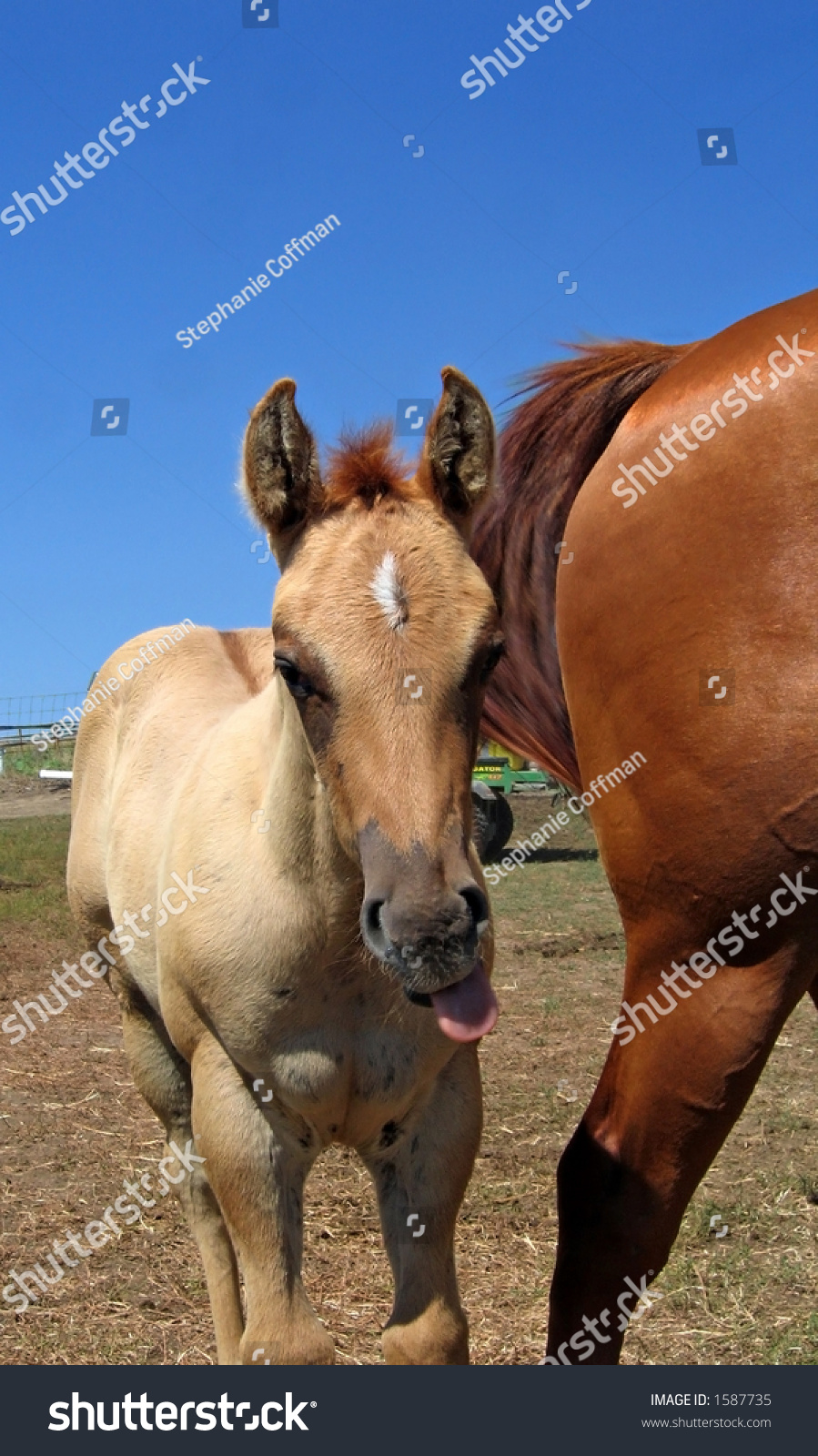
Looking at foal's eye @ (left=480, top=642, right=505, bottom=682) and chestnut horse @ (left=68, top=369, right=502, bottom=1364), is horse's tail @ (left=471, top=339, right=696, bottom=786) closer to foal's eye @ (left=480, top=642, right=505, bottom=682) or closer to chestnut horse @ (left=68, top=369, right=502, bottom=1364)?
chestnut horse @ (left=68, top=369, right=502, bottom=1364)

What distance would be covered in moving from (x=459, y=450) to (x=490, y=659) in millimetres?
510

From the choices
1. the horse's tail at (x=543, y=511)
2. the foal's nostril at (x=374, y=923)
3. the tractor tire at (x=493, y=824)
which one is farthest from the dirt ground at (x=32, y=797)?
the foal's nostril at (x=374, y=923)

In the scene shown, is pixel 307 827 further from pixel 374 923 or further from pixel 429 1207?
pixel 429 1207

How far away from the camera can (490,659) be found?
230 cm

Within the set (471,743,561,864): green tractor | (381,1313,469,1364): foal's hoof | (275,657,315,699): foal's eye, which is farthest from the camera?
(471,743,561,864): green tractor

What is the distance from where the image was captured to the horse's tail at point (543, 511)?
10.0 ft

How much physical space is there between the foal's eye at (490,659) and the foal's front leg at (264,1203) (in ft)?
3.51

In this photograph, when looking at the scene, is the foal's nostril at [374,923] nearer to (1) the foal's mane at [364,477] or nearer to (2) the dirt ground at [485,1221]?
(1) the foal's mane at [364,477]

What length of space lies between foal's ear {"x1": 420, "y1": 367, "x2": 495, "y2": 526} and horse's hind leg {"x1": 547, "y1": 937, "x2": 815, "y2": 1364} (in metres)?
1.02

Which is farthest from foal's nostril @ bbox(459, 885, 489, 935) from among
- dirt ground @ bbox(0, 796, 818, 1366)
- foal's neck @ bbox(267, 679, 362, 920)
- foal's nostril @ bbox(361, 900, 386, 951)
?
dirt ground @ bbox(0, 796, 818, 1366)

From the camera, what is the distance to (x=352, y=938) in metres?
2.52

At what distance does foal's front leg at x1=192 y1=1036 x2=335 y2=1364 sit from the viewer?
2.54 metres

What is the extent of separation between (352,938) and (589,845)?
14.5 meters
